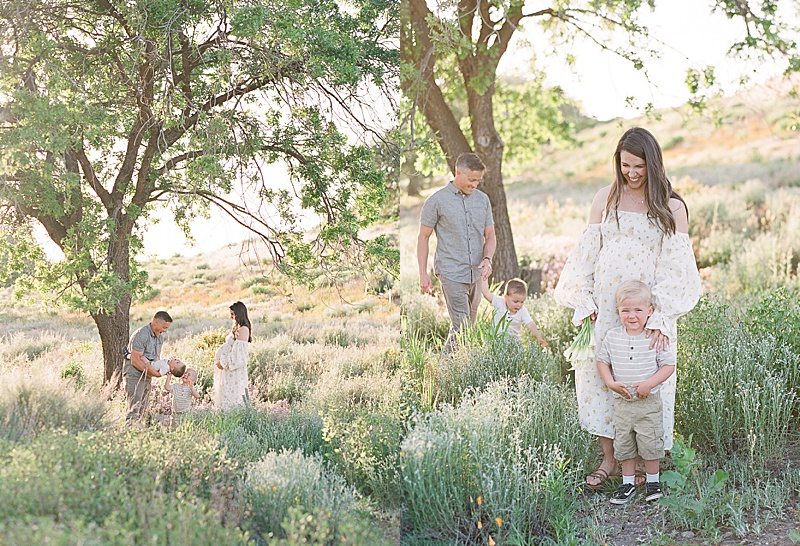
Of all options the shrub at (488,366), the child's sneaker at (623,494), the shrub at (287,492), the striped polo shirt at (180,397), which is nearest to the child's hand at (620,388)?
the child's sneaker at (623,494)

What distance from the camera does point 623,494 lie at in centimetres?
358

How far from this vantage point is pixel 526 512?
330 cm

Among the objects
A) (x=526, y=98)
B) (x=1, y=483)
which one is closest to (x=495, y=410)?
(x=1, y=483)

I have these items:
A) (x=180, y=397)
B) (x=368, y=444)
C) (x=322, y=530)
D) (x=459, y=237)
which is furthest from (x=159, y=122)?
(x=459, y=237)

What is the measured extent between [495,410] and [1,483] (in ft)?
7.63

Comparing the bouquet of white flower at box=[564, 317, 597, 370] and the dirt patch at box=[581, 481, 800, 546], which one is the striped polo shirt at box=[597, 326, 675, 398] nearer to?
the bouquet of white flower at box=[564, 317, 597, 370]

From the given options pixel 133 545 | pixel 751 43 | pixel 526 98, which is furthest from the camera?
pixel 526 98

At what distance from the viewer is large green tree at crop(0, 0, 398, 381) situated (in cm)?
293

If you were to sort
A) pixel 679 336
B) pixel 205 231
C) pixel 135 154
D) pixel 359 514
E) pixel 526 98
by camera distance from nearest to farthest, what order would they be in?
pixel 359 514 < pixel 135 154 < pixel 205 231 < pixel 679 336 < pixel 526 98

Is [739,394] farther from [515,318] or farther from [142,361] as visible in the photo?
[142,361]

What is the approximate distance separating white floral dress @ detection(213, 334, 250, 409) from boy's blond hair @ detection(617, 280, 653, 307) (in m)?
1.73

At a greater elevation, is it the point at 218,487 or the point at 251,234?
the point at 251,234

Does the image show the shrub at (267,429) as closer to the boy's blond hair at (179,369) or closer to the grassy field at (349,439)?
the grassy field at (349,439)

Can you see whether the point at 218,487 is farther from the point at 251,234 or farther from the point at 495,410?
the point at 495,410
